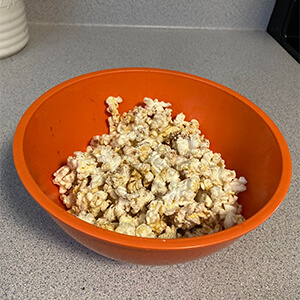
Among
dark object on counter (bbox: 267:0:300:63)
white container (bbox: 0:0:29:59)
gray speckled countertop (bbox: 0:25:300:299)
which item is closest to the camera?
gray speckled countertop (bbox: 0:25:300:299)

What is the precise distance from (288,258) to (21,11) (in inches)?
42.6

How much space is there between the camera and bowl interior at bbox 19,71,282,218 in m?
0.64

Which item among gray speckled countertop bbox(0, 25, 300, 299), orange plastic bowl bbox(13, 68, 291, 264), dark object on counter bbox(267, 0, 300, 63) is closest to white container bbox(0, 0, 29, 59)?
gray speckled countertop bbox(0, 25, 300, 299)

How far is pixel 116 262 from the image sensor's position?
0.63m

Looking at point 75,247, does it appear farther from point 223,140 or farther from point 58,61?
point 58,61

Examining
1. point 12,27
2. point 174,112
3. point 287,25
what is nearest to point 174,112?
point 174,112

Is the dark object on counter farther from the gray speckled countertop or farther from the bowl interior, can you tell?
the bowl interior

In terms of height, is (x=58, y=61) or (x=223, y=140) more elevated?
(x=223, y=140)

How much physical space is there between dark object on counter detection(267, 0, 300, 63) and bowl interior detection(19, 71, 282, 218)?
2.45 feet

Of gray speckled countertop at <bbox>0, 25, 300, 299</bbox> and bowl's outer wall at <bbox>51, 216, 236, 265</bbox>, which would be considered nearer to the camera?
bowl's outer wall at <bbox>51, 216, 236, 265</bbox>

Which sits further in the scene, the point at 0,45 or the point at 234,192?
the point at 0,45

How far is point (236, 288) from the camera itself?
0.61m

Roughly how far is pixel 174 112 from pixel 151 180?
248 mm

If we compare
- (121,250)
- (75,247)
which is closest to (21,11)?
(75,247)
